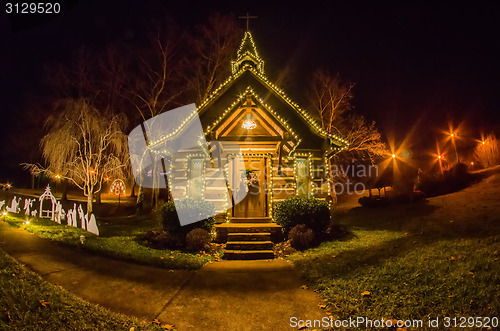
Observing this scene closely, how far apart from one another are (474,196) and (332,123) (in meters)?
13.7

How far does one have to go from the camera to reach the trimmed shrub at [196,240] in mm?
10508

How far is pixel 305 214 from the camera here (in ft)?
38.1

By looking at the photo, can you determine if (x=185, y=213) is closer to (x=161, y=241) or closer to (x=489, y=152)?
(x=161, y=241)

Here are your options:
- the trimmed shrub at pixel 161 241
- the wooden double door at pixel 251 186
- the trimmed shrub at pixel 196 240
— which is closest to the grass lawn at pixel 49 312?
the trimmed shrub at pixel 196 240

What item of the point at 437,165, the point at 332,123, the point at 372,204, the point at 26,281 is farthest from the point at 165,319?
the point at 437,165

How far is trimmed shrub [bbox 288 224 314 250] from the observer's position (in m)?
10.7

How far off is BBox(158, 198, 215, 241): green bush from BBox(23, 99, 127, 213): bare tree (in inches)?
310

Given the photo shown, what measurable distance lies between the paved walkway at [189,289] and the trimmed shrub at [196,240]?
1.61 meters

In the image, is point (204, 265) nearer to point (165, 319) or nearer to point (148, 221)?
point (165, 319)

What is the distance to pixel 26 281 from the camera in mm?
5934

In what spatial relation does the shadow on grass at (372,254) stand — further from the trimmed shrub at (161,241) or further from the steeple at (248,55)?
the steeple at (248,55)

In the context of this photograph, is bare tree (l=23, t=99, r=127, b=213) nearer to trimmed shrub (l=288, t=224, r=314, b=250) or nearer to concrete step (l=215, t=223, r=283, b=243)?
concrete step (l=215, t=223, r=283, b=243)

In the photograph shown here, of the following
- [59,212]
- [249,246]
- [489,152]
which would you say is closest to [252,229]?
[249,246]

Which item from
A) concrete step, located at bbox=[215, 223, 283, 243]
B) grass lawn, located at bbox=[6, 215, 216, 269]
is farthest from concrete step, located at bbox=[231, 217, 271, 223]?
grass lawn, located at bbox=[6, 215, 216, 269]
